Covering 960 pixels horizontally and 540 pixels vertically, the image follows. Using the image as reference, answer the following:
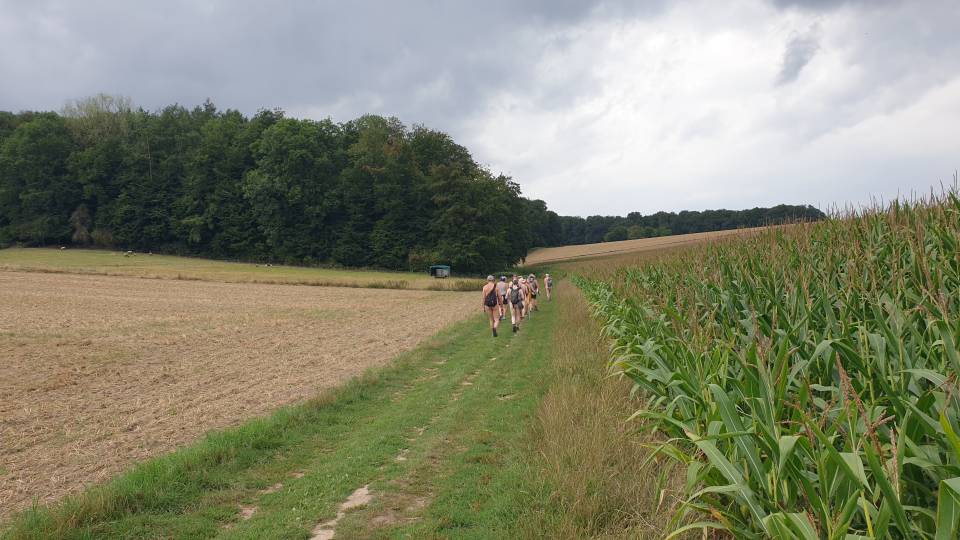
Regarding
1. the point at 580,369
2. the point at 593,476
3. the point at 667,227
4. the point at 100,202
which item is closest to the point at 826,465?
the point at 593,476

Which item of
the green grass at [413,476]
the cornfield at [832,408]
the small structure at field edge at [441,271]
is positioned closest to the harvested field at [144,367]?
the green grass at [413,476]

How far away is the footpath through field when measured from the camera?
15.9ft

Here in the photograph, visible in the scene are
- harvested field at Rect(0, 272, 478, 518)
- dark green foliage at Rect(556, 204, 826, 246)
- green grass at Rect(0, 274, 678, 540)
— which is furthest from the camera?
dark green foliage at Rect(556, 204, 826, 246)

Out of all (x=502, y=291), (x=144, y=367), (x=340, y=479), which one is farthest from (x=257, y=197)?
(x=340, y=479)

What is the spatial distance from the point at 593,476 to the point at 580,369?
4.73 meters

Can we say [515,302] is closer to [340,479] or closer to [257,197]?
[340,479]

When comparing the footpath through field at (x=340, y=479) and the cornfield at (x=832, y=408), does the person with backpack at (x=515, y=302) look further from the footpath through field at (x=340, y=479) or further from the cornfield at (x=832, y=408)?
the cornfield at (x=832, y=408)

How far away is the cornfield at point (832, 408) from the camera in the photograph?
2443 mm

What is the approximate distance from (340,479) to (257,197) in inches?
2859

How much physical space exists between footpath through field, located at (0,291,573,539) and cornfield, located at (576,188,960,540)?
6.14ft

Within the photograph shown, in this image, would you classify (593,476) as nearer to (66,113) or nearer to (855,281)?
(855,281)

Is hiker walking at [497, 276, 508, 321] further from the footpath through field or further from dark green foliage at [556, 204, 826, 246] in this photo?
dark green foliage at [556, 204, 826, 246]

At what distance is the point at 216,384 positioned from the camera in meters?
11.1

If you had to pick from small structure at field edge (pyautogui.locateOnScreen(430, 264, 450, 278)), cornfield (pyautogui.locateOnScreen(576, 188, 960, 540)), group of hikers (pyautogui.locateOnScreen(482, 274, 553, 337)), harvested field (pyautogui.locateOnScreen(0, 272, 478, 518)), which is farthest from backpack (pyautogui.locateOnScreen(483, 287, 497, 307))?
small structure at field edge (pyautogui.locateOnScreen(430, 264, 450, 278))
